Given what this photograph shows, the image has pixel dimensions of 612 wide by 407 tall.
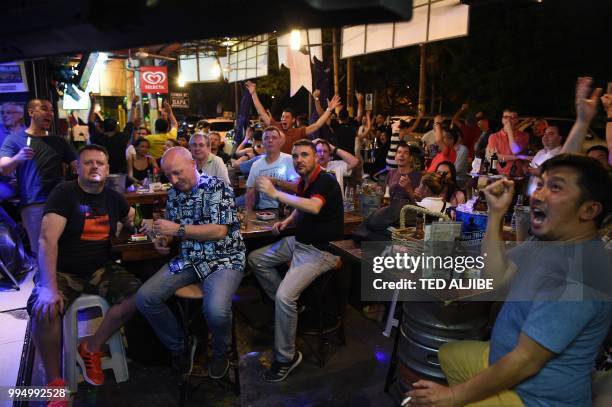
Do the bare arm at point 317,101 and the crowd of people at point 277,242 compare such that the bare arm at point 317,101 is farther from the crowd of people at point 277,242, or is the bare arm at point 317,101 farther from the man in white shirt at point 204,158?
the man in white shirt at point 204,158

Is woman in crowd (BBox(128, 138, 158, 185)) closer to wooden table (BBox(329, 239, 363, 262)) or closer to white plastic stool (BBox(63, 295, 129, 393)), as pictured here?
white plastic stool (BBox(63, 295, 129, 393))

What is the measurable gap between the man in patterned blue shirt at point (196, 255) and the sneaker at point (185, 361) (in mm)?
13

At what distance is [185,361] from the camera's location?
3826 mm

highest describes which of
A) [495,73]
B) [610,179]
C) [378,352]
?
[495,73]

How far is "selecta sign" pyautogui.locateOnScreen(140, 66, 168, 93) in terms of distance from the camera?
18125mm

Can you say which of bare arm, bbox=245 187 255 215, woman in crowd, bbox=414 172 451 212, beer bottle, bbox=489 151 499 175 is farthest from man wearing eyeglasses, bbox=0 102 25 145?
beer bottle, bbox=489 151 499 175

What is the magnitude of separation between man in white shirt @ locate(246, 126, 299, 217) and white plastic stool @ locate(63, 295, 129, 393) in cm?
235

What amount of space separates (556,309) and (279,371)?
8.80 ft

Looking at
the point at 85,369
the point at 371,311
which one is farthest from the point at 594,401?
the point at 85,369

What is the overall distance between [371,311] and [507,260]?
281 centimetres

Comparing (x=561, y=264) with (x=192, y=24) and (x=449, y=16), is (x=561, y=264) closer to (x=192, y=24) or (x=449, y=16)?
(x=192, y=24)

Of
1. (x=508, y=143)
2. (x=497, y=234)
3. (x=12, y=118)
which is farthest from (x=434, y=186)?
(x=12, y=118)

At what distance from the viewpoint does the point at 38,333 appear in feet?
11.6

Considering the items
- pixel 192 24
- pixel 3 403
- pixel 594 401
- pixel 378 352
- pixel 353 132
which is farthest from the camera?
pixel 353 132
